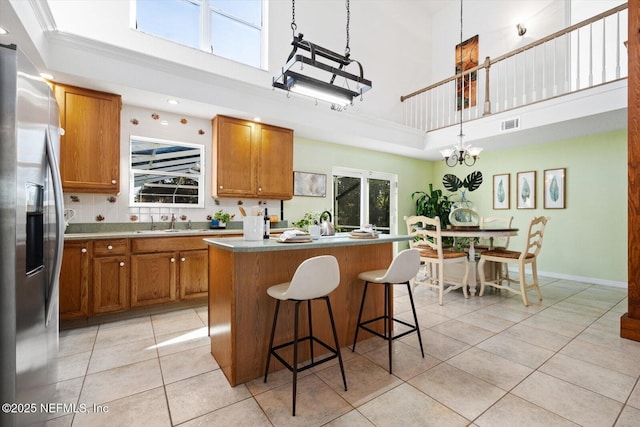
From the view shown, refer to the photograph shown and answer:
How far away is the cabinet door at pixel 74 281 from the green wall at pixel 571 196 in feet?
9.49

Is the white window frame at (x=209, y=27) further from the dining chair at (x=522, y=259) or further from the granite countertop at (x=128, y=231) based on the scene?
the dining chair at (x=522, y=259)

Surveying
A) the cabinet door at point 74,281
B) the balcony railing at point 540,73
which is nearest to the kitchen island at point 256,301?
the cabinet door at point 74,281

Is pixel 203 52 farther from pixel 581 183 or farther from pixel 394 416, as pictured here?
pixel 581 183

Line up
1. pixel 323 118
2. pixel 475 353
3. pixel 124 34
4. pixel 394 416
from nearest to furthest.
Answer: pixel 394 416 < pixel 475 353 < pixel 124 34 < pixel 323 118

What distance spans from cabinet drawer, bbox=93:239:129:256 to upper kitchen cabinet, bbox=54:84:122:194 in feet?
2.14

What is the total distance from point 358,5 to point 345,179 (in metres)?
3.53

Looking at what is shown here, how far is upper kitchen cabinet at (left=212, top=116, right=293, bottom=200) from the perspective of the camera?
13.5 feet

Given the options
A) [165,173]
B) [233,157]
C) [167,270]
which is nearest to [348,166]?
[233,157]

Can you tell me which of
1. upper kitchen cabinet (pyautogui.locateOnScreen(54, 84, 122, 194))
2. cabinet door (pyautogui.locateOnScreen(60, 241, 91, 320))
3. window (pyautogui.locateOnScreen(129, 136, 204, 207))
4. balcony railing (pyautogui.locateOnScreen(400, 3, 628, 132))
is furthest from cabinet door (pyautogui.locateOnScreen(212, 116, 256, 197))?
balcony railing (pyautogui.locateOnScreen(400, 3, 628, 132))

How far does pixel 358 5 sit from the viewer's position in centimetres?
585

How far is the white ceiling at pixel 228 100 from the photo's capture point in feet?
8.91

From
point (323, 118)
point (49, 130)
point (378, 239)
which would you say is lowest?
point (378, 239)

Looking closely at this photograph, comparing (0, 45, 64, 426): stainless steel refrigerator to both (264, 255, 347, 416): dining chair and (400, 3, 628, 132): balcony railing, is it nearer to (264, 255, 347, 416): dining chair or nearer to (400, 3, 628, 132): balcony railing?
(264, 255, 347, 416): dining chair

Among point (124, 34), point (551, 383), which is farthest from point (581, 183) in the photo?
point (124, 34)
